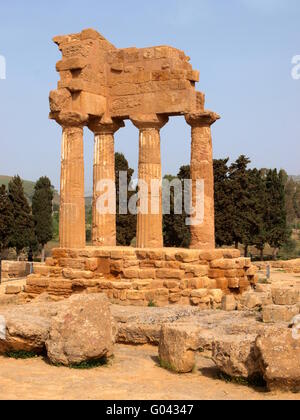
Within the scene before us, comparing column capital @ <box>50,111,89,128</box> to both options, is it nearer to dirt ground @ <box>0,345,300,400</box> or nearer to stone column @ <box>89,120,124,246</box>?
stone column @ <box>89,120,124,246</box>

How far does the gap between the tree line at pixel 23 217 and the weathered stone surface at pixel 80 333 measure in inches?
1271

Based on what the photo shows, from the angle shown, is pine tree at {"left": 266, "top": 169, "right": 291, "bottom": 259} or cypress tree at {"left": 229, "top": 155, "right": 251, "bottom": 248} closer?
cypress tree at {"left": 229, "top": 155, "right": 251, "bottom": 248}

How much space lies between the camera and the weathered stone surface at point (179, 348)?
33.0 feet

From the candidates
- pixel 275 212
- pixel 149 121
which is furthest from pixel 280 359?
pixel 275 212

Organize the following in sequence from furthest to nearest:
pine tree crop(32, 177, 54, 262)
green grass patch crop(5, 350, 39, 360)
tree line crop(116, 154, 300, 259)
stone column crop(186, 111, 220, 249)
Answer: pine tree crop(32, 177, 54, 262) < tree line crop(116, 154, 300, 259) < stone column crop(186, 111, 220, 249) < green grass patch crop(5, 350, 39, 360)

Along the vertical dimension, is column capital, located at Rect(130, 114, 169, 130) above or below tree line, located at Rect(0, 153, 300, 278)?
above

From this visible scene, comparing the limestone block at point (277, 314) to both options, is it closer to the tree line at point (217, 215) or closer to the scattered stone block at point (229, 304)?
the scattered stone block at point (229, 304)

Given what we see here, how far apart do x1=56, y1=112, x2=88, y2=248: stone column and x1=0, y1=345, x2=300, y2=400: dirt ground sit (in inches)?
377

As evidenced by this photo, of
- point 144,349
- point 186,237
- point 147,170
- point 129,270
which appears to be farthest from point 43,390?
point 186,237

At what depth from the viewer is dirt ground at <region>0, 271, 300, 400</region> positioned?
8.56 meters

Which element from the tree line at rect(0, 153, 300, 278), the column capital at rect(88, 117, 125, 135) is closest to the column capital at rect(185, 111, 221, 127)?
the column capital at rect(88, 117, 125, 135)

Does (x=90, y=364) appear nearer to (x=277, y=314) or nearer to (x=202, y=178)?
(x=277, y=314)

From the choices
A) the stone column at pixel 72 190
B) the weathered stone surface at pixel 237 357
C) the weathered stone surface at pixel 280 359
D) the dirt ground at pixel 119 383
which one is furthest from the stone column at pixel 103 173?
the weathered stone surface at pixel 280 359

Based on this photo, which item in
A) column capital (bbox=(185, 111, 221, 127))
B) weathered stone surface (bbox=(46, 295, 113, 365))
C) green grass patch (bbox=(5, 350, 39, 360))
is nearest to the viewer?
weathered stone surface (bbox=(46, 295, 113, 365))
